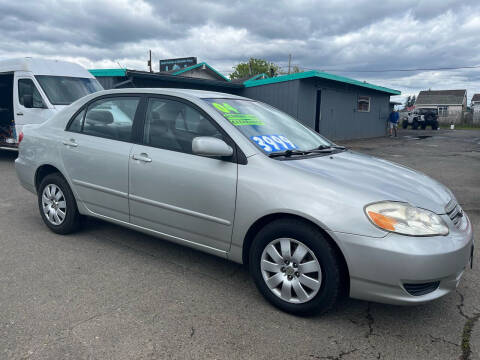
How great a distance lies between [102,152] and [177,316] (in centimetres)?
181

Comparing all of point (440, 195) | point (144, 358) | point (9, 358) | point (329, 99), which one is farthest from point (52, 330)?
point (329, 99)

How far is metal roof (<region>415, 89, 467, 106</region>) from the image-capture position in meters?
76.0

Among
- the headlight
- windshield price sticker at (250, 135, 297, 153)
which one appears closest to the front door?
windshield price sticker at (250, 135, 297, 153)

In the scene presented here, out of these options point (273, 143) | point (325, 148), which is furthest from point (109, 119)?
point (325, 148)

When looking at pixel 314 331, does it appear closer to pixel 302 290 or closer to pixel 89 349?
pixel 302 290

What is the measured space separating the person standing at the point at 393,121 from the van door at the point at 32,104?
2091 centimetres

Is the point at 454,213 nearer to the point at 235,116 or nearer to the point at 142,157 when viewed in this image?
the point at 235,116

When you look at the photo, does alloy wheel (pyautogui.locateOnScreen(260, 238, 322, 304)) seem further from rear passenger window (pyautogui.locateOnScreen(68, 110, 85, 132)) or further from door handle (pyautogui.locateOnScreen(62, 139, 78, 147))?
rear passenger window (pyautogui.locateOnScreen(68, 110, 85, 132))

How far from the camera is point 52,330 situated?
261 cm

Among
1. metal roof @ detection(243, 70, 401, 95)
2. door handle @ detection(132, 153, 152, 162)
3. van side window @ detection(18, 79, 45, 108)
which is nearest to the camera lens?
door handle @ detection(132, 153, 152, 162)

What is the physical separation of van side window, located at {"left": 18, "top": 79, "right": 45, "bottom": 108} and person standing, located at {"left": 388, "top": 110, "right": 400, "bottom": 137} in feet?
68.6

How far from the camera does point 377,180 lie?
2.93m

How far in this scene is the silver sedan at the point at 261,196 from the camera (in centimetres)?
257

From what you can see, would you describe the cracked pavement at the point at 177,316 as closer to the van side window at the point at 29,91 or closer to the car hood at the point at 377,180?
the car hood at the point at 377,180
